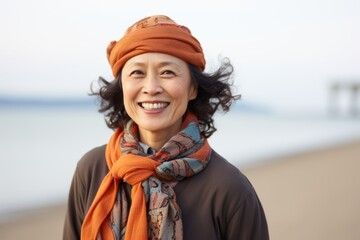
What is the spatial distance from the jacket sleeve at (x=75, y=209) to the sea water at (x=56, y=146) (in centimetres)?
68

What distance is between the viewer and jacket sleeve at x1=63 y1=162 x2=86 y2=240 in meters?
2.25

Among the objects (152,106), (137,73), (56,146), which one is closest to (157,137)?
(152,106)

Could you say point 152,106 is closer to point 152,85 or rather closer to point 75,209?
point 152,85

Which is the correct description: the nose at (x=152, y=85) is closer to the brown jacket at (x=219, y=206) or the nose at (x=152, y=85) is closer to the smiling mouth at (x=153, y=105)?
the smiling mouth at (x=153, y=105)

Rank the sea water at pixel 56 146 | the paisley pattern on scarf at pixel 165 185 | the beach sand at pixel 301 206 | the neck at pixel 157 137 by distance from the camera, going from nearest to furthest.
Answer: the paisley pattern on scarf at pixel 165 185, the neck at pixel 157 137, the beach sand at pixel 301 206, the sea water at pixel 56 146

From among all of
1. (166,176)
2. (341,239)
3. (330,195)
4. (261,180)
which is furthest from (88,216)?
(261,180)

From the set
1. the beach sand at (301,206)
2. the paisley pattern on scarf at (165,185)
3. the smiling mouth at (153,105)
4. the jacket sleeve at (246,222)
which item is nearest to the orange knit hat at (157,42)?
the smiling mouth at (153,105)

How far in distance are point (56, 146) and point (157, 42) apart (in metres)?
8.74

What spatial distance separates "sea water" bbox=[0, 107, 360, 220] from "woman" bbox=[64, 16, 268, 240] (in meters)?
0.46

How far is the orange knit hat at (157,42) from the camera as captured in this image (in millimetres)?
2039

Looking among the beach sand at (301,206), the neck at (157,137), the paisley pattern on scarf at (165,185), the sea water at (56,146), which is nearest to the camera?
the paisley pattern on scarf at (165,185)

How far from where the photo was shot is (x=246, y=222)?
6.56 ft

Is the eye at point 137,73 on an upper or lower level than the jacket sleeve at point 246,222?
upper

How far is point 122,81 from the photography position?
7.05 feet
